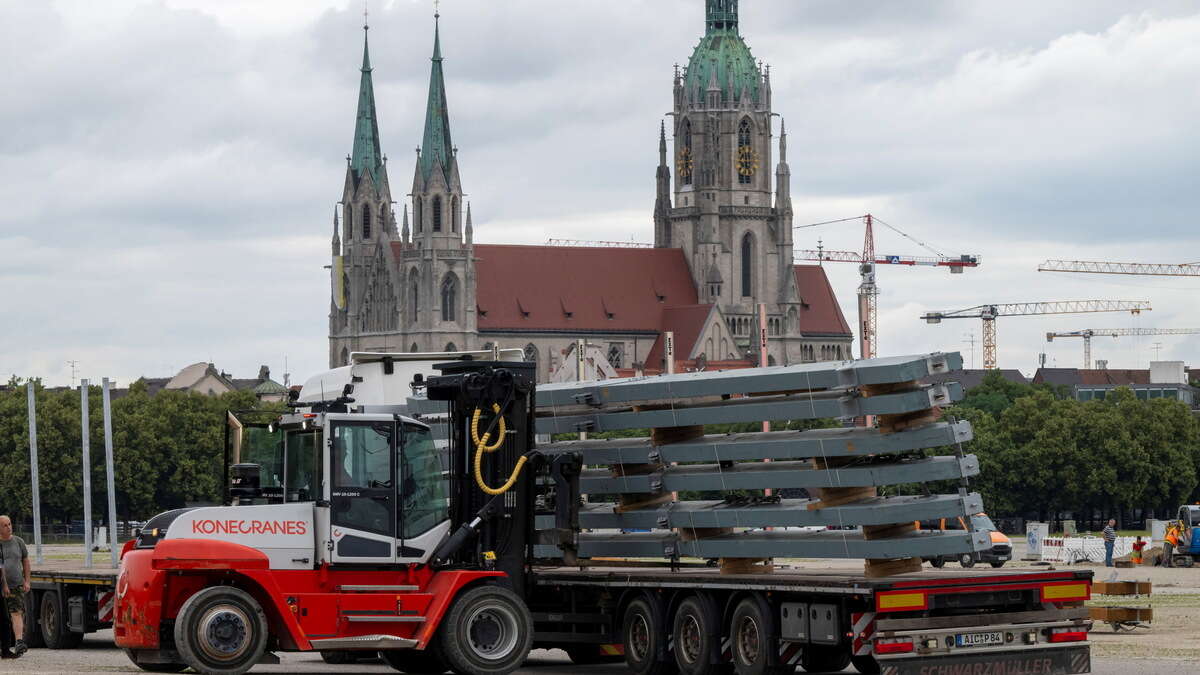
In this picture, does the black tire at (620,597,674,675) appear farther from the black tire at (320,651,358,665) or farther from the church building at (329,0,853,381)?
the church building at (329,0,853,381)

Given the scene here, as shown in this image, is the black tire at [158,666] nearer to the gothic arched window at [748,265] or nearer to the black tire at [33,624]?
the black tire at [33,624]

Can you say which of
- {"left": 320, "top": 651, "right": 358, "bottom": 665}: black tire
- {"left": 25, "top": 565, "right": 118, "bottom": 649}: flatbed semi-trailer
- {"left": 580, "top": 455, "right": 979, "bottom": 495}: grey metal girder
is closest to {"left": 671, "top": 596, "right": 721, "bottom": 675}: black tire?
{"left": 580, "top": 455, "right": 979, "bottom": 495}: grey metal girder

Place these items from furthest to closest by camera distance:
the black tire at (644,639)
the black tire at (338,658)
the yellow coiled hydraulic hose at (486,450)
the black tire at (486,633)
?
the black tire at (338,658) → the black tire at (644,639) → the yellow coiled hydraulic hose at (486,450) → the black tire at (486,633)

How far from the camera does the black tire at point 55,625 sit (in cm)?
2588

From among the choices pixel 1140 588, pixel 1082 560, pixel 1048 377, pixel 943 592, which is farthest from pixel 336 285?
pixel 943 592

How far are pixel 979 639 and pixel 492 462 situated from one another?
5011mm

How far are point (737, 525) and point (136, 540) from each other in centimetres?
597

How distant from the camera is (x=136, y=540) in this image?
21.4m

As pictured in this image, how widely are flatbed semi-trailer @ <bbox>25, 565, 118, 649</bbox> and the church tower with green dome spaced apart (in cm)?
14164

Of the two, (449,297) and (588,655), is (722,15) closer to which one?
(449,297)

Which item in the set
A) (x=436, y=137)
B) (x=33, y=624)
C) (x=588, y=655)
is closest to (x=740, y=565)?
(x=588, y=655)

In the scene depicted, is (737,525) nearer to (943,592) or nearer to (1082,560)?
(943,592)

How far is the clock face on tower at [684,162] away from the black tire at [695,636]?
496ft

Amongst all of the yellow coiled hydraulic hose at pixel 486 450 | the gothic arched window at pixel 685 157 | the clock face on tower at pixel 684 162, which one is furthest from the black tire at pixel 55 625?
the clock face on tower at pixel 684 162
